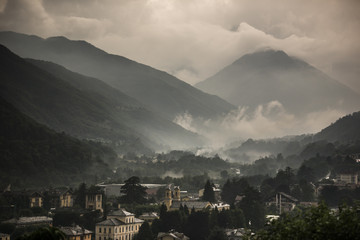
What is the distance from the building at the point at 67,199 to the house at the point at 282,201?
4995 cm

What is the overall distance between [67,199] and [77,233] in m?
57.6

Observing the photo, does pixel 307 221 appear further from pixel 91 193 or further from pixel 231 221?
pixel 91 193

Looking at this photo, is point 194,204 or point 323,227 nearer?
point 323,227

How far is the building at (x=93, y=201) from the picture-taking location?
170125 millimetres

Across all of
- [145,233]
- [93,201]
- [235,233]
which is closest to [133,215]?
[145,233]

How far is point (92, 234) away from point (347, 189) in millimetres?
85288

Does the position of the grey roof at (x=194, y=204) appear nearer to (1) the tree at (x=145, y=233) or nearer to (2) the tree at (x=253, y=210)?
(2) the tree at (x=253, y=210)

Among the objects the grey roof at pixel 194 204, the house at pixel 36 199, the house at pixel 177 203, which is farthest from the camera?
the house at pixel 36 199

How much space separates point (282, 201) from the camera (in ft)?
632

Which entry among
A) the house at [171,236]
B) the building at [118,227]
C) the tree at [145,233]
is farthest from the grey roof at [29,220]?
the house at [171,236]

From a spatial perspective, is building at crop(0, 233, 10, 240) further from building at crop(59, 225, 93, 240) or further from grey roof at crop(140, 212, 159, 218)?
grey roof at crop(140, 212, 159, 218)

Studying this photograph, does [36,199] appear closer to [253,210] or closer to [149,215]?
[149,215]

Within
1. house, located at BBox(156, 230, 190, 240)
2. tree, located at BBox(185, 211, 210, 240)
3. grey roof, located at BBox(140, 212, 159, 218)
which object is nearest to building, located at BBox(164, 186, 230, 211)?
grey roof, located at BBox(140, 212, 159, 218)

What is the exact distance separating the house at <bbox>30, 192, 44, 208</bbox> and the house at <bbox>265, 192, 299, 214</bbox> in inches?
2246
